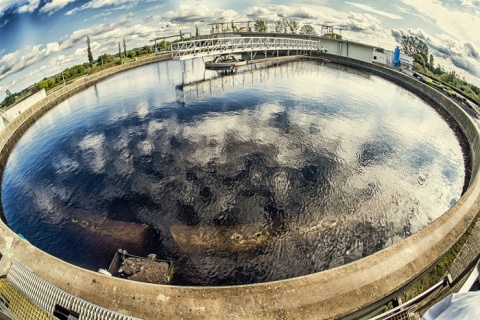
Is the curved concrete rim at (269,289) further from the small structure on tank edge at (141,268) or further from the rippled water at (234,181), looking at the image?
the rippled water at (234,181)

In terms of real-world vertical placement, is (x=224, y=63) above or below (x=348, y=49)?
below

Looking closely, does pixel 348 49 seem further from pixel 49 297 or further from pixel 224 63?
pixel 49 297

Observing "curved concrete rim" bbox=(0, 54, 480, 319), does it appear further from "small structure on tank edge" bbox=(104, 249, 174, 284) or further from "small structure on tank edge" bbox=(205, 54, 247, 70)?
"small structure on tank edge" bbox=(205, 54, 247, 70)

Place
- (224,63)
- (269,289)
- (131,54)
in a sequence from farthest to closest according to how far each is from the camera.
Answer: (131,54), (224,63), (269,289)

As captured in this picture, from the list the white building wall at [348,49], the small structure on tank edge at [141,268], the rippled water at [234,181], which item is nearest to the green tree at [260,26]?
the white building wall at [348,49]

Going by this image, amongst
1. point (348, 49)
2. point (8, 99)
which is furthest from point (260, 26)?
point (8, 99)

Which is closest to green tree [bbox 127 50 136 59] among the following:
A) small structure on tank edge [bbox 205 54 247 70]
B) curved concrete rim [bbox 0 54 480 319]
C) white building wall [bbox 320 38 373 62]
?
small structure on tank edge [bbox 205 54 247 70]
